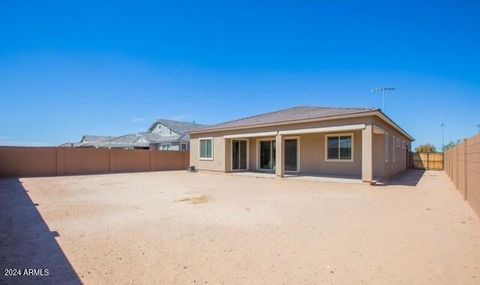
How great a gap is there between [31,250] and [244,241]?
333cm

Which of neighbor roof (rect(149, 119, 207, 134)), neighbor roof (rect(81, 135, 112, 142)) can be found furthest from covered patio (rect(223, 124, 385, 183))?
neighbor roof (rect(81, 135, 112, 142))

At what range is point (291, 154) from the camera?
55.6 ft

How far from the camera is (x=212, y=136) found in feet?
63.8

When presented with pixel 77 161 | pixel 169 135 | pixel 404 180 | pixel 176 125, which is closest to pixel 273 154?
pixel 404 180

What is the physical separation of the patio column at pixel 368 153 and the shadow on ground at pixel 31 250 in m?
11.2

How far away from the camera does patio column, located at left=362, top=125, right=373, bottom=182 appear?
11.4 metres

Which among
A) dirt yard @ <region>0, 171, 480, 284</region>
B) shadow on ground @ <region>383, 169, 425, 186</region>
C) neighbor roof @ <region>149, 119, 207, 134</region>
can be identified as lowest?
shadow on ground @ <region>383, 169, 425, 186</region>

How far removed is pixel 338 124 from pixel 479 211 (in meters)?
7.06

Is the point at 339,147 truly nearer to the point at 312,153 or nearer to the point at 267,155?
the point at 312,153

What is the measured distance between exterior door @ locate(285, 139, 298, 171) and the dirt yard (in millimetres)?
8635

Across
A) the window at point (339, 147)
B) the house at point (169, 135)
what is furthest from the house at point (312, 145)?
the house at point (169, 135)

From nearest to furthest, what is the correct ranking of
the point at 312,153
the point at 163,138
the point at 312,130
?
the point at 312,130 < the point at 312,153 < the point at 163,138

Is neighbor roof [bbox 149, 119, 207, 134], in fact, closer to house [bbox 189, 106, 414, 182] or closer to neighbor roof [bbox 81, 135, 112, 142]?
house [bbox 189, 106, 414, 182]

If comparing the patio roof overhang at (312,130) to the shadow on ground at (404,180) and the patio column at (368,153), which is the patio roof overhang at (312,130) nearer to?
the patio column at (368,153)
